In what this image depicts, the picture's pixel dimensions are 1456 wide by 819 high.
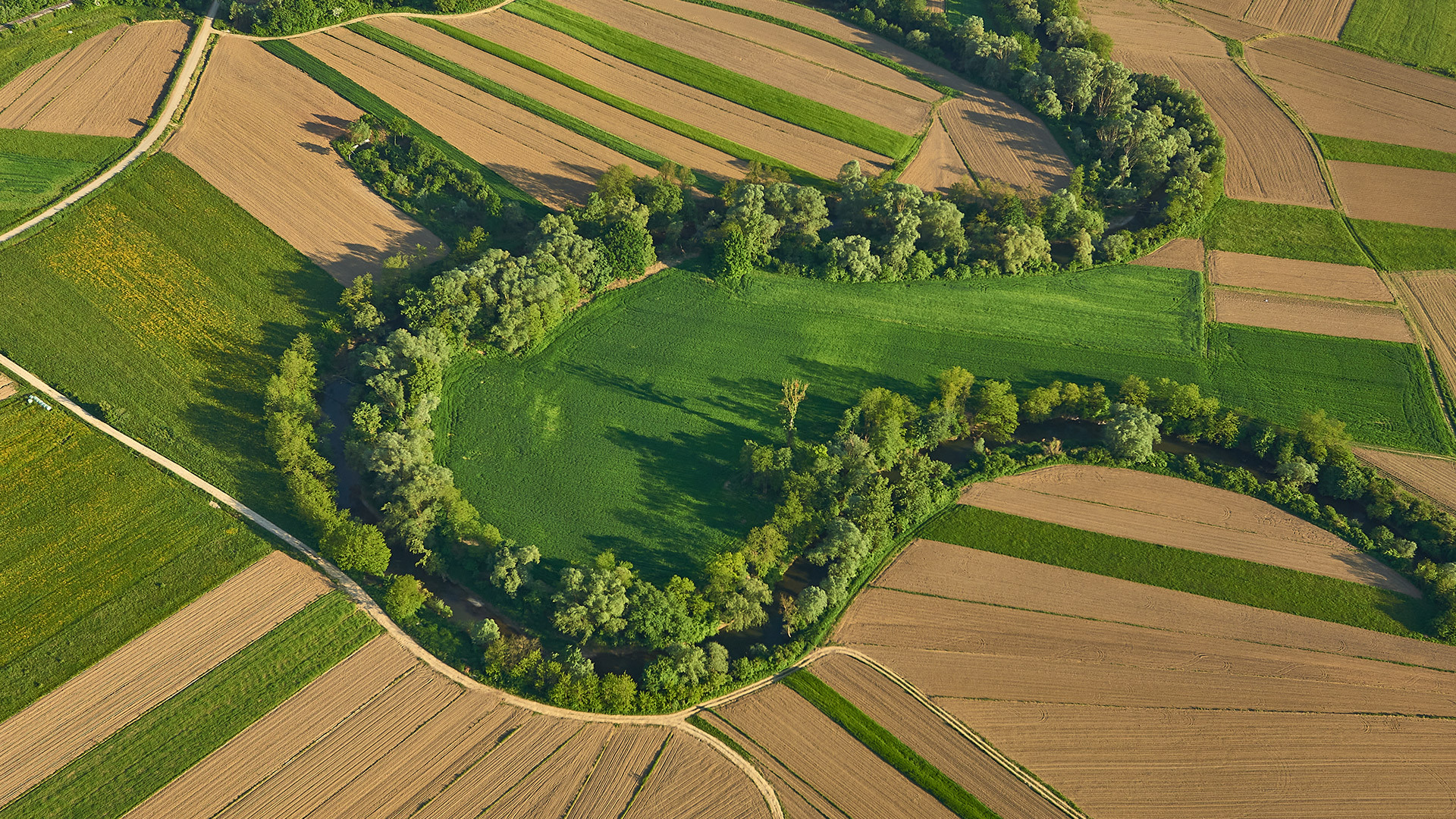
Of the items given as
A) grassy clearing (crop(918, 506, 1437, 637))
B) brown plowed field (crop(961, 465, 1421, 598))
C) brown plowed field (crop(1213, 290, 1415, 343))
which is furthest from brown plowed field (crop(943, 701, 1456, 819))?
brown plowed field (crop(1213, 290, 1415, 343))

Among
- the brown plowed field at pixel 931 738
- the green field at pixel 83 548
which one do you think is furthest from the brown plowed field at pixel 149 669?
the brown plowed field at pixel 931 738

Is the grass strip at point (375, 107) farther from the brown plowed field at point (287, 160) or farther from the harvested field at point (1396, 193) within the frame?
the harvested field at point (1396, 193)

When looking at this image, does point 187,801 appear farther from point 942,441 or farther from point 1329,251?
point 1329,251

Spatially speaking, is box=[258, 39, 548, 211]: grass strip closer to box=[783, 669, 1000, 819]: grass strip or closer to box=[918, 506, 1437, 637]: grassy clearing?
box=[918, 506, 1437, 637]: grassy clearing

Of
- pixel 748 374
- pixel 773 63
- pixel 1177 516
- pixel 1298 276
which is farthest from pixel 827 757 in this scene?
pixel 773 63

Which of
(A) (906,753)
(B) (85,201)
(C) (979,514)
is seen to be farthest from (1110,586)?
(B) (85,201)

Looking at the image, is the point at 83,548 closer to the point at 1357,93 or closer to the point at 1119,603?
the point at 1119,603
